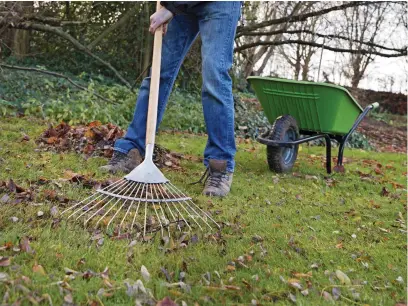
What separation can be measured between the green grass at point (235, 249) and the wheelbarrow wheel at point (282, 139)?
0.49 metres

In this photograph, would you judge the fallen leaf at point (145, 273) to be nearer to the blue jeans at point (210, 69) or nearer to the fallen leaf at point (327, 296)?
the fallen leaf at point (327, 296)

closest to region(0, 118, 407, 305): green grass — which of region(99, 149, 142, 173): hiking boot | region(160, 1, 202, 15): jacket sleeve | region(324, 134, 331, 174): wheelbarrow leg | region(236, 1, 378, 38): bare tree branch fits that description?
region(99, 149, 142, 173): hiking boot

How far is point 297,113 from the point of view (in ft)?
13.4

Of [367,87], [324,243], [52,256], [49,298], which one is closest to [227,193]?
[324,243]

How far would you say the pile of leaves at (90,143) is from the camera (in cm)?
348

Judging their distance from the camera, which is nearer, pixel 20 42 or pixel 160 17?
pixel 160 17

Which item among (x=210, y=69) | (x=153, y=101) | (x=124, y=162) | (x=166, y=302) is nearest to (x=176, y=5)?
(x=210, y=69)

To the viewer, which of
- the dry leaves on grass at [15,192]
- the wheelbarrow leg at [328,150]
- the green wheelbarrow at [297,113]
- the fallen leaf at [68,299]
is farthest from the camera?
the wheelbarrow leg at [328,150]

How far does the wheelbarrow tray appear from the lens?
3879mm

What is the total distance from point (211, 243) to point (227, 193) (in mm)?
880

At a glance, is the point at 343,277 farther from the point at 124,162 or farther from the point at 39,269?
the point at 124,162

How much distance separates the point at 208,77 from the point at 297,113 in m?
1.53

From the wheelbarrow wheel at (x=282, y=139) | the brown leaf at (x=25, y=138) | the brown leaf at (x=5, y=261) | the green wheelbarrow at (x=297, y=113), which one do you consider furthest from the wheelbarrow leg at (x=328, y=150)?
the brown leaf at (x=5, y=261)

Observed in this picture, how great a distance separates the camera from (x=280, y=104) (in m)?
4.08
